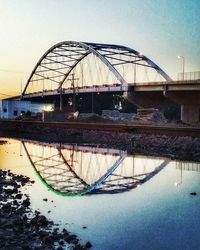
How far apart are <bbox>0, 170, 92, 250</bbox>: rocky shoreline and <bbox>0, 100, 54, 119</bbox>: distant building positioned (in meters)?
112

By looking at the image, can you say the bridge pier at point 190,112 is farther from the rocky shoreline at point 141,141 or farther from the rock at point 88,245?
the rock at point 88,245

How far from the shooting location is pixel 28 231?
10273mm

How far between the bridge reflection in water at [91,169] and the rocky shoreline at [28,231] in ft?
12.2

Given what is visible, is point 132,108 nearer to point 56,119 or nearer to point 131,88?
point 131,88

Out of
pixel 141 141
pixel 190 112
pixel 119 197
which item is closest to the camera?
pixel 119 197

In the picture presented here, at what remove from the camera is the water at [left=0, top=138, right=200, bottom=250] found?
10570 millimetres

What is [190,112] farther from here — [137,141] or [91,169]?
[91,169]

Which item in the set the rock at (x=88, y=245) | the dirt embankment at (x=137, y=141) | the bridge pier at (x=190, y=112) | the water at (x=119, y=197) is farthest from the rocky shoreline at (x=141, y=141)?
the bridge pier at (x=190, y=112)

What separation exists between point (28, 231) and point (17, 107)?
11925 centimetres

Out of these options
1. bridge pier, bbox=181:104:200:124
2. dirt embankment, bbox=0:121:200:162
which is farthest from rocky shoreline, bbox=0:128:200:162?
bridge pier, bbox=181:104:200:124

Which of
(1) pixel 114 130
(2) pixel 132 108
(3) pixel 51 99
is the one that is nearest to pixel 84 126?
(1) pixel 114 130

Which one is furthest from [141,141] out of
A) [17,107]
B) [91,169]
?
[17,107]

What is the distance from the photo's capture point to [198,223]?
11750 millimetres

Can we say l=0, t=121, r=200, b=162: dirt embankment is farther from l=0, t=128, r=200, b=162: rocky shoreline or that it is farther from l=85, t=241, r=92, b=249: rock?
l=85, t=241, r=92, b=249: rock
